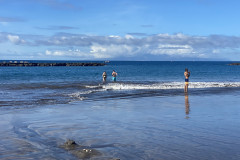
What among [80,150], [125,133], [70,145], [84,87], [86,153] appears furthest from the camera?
[84,87]

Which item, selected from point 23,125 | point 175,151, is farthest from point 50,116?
point 175,151

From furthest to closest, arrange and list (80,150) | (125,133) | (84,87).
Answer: (84,87) < (125,133) < (80,150)

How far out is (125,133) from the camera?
30.4 feet

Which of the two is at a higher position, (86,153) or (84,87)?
(84,87)

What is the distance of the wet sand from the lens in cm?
720

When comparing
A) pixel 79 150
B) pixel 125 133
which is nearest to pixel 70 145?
pixel 79 150

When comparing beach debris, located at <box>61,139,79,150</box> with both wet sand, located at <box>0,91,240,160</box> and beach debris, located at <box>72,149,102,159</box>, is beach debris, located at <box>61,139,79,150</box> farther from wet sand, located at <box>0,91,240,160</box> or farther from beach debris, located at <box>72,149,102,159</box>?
beach debris, located at <box>72,149,102,159</box>

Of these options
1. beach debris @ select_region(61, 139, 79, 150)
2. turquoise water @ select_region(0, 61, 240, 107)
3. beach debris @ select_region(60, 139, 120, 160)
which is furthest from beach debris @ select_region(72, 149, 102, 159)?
turquoise water @ select_region(0, 61, 240, 107)

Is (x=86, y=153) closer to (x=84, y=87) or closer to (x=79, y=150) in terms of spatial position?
(x=79, y=150)

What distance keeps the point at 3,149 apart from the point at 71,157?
2030 mm

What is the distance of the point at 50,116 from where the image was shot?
12531mm

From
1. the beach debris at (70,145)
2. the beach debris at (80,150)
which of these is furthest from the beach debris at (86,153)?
the beach debris at (70,145)

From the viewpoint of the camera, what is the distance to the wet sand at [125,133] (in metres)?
7.20

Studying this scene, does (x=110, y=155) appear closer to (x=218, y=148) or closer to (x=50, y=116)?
(x=218, y=148)
